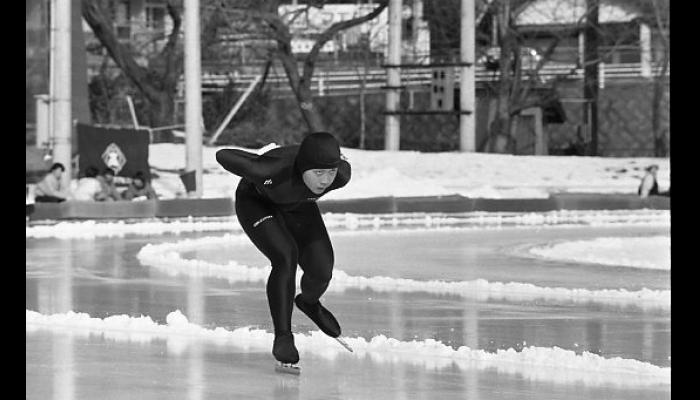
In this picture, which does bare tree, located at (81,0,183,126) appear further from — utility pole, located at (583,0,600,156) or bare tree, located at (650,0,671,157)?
bare tree, located at (650,0,671,157)

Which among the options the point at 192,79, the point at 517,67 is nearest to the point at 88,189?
the point at 192,79

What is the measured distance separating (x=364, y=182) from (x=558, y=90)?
2169cm

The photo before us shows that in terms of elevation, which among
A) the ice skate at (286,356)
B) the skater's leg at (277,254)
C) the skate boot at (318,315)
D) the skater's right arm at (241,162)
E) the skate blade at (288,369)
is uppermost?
the skater's right arm at (241,162)

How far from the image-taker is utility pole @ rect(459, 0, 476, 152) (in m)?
47.1

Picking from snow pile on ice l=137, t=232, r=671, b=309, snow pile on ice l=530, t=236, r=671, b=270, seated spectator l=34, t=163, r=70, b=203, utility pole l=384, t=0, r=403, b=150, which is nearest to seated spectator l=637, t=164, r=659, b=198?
snow pile on ice l=530, t=236, r=671, b=270

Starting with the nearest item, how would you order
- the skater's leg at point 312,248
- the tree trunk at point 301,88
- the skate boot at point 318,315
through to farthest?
1. the skater's leg at point 312,248
2. the skate boot at point 318,315
3. the tree trunk at point 301,88

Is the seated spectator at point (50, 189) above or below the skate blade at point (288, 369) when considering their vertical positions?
above

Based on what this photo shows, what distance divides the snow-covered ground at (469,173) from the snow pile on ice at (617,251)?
1394cm

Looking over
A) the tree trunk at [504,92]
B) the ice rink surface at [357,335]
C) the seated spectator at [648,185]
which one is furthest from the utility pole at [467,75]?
the ice rink surface at [357,335]

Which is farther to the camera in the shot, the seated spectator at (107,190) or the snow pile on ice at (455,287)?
the seated spectator at (107,190)

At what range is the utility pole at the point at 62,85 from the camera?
32625 mm

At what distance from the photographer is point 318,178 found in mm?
9203

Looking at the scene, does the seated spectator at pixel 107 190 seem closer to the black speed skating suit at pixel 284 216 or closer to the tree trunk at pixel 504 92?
the black speed skating suit at pixel 284 216
